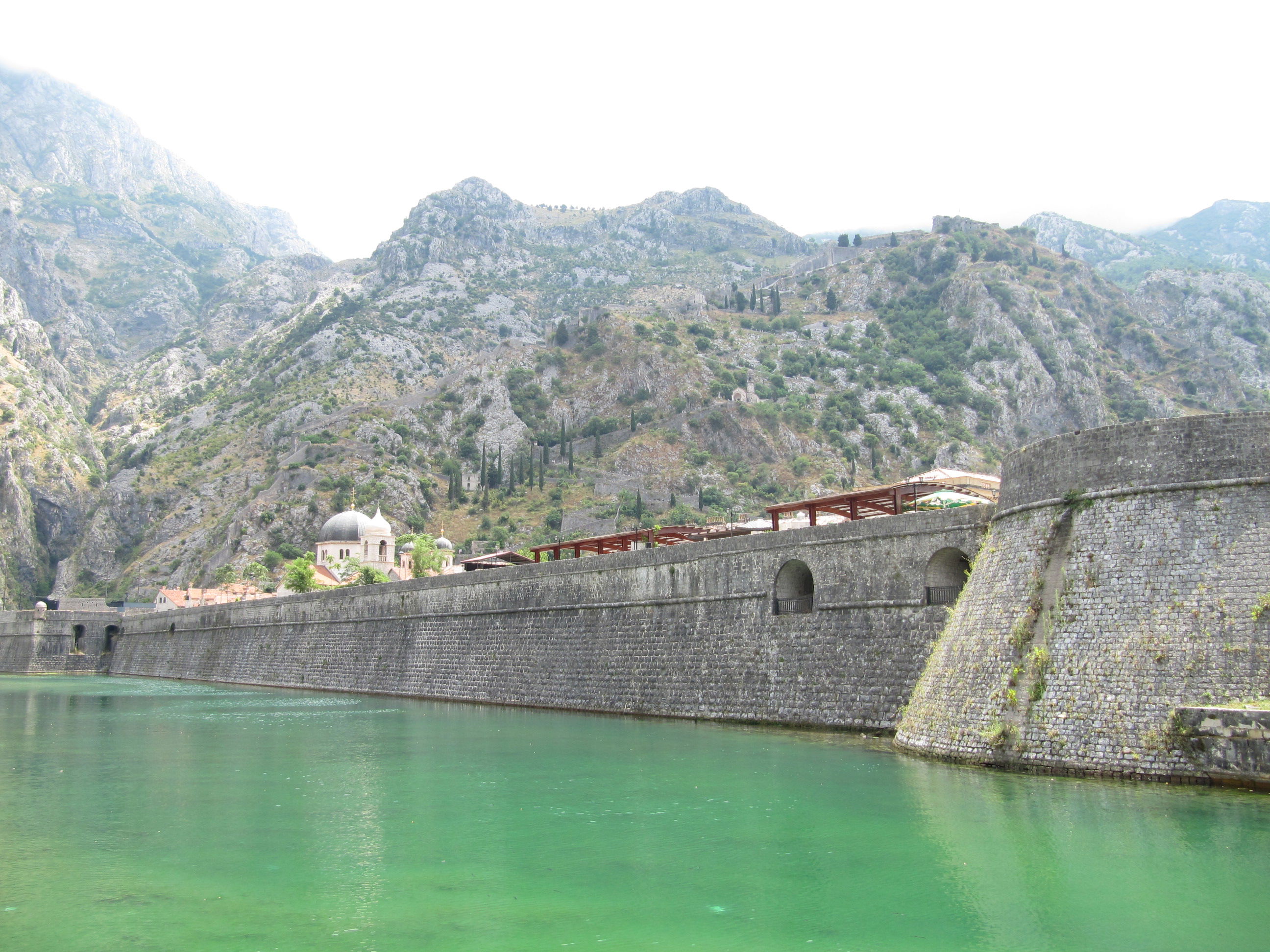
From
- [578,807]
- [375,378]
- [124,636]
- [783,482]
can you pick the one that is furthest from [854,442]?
[578,807]

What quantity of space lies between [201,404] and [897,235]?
374 ft

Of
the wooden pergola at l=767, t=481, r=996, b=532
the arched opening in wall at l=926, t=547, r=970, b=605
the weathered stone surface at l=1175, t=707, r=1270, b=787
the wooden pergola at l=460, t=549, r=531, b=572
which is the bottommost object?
the weathered stone surface at l=1175, t=707, r=1270, b=787

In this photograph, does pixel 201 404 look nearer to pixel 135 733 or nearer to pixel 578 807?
pixel 135 733

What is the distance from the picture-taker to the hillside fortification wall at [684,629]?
72.5 feet

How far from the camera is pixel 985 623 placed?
1786cm

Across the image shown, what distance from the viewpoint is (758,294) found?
524 feet

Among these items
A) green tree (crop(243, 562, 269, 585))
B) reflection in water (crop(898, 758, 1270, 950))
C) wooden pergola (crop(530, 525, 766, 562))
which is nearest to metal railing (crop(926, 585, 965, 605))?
reflection in water (crop(898, 758, 1270, 950))

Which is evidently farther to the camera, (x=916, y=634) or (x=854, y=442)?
(x=854, y=442)

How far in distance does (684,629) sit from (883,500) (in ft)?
22.0

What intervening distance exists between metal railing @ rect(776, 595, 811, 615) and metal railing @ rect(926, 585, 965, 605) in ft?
14.2

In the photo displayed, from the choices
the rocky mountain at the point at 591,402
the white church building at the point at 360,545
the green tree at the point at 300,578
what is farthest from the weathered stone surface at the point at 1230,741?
the rocky mountain at the point at 591,402

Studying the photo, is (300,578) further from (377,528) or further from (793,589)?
(793,589)

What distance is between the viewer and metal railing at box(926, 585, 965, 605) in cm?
2158

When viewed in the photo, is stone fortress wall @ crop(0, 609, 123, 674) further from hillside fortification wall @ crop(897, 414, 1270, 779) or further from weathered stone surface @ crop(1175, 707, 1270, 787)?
weathered stone surface @ crop(1175, 707, 1270, 787)
